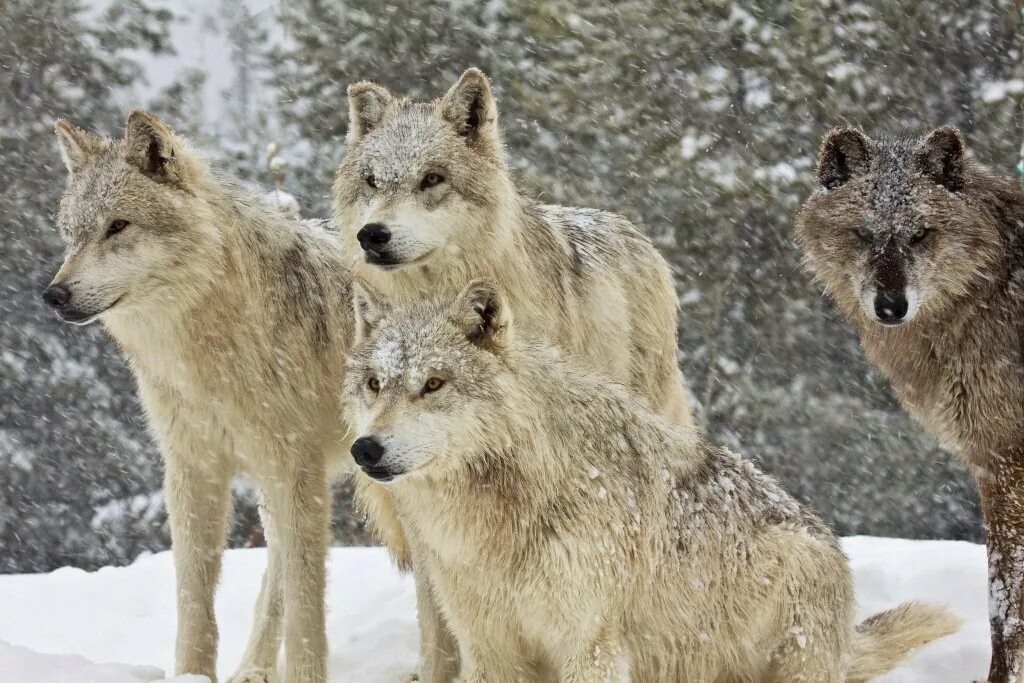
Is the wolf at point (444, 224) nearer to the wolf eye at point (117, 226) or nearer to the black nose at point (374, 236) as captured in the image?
the black nose at point (374, 236)

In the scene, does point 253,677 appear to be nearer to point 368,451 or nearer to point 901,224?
point 368,451

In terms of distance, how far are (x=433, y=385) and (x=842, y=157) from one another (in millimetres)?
2375

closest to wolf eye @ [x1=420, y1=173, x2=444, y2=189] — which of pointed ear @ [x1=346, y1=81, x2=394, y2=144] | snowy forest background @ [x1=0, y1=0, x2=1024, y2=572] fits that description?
pointed ear @ [x1=346, y1=81, x2=394, y2=144]

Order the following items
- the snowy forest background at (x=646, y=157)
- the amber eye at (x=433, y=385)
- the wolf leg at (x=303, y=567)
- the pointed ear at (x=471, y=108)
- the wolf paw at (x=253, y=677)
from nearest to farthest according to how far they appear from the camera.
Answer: the amber eye at (x=433, y=385) → the pointed ear at (x=471, y=108) → the wolf leg at (x=303, y=567) → the wolf paw at (x=253, y=677) → the snowy forest background at (x=646, y=157)

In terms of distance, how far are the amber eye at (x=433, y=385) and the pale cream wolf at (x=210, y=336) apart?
4.22 feet

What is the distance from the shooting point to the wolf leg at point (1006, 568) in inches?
185

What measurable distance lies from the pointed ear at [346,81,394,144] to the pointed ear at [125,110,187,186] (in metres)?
0.78

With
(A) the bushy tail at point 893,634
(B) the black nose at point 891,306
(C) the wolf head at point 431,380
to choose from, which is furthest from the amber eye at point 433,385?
(A) the bushy tail at point 893,634

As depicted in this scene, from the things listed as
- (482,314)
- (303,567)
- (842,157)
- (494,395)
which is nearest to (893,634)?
(842,157)

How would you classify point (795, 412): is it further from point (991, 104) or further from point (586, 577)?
point (586, 577)

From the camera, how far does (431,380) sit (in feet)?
12.4

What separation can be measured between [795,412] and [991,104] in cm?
417

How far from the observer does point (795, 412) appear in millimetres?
12812

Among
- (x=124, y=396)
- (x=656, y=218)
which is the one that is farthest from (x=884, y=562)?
(x=124, y=396)
